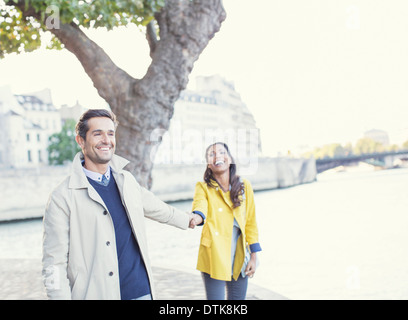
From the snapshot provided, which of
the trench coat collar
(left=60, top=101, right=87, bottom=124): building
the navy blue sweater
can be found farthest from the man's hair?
(left=60, top=101, right=87, bottom=124): building

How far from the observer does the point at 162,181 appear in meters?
30.9

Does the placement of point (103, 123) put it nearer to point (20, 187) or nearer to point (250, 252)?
point (250, 252)

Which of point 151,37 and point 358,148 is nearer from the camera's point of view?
point 151,37

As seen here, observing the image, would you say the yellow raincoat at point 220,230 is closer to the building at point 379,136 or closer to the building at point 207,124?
the building at point 207,124

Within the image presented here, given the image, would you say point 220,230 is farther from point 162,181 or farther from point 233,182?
point 162,181

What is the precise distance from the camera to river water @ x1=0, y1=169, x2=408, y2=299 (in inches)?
334

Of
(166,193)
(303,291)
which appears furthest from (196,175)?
(303,291)

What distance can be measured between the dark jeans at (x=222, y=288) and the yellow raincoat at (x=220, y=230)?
1.6 inches

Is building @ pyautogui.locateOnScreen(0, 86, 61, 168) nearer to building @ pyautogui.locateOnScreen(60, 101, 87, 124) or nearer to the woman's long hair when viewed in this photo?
building @ pyautogui.locateOnScreen(60, 101, 87, 124)

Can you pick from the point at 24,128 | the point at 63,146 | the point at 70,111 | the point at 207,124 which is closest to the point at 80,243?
the point at 63,146

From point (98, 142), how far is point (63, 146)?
38.4m

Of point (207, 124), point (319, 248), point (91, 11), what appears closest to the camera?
point (91, 11)
